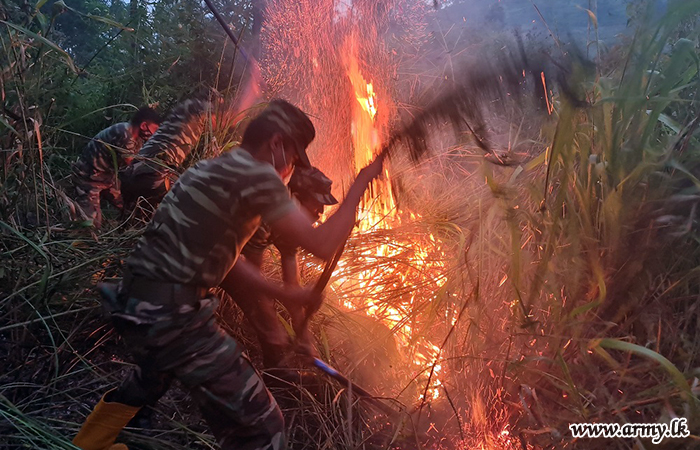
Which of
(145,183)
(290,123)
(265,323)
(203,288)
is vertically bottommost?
(265,323)

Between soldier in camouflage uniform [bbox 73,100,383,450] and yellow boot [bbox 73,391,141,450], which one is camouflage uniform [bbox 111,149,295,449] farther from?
yellow boot [bbox 73,391,141,450]

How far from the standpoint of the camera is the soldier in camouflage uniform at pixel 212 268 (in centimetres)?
160

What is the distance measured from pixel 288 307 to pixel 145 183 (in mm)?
1761

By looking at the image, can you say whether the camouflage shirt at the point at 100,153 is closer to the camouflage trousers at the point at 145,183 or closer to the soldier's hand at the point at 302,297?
the camouflage trousers at the point at 145,183

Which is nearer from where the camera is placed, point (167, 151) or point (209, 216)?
point (209, 216)

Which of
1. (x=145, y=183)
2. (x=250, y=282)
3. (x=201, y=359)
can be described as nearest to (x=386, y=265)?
(x=250, y=282)

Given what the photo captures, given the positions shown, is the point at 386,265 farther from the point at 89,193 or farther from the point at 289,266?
the point at 89,193

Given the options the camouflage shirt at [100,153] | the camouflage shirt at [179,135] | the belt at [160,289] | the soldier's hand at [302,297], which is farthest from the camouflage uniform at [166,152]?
the belt at [160,289]

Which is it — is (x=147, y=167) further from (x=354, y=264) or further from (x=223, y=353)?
(x=223, y=353)

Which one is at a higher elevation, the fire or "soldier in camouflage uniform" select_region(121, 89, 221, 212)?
"soldier in camouflage uniform" select_region(121, 89, 221, 212)

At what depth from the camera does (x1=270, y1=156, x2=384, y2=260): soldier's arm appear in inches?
62.6

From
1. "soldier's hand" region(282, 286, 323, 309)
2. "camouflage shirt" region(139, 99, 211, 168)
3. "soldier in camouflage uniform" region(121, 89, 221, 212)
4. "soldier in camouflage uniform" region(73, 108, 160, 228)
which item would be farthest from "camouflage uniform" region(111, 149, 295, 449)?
"soldier in camouflage uniform" region(73, 108, 160, 228)

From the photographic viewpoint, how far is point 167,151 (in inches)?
134

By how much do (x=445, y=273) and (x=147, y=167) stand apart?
Result: 7.10ft
